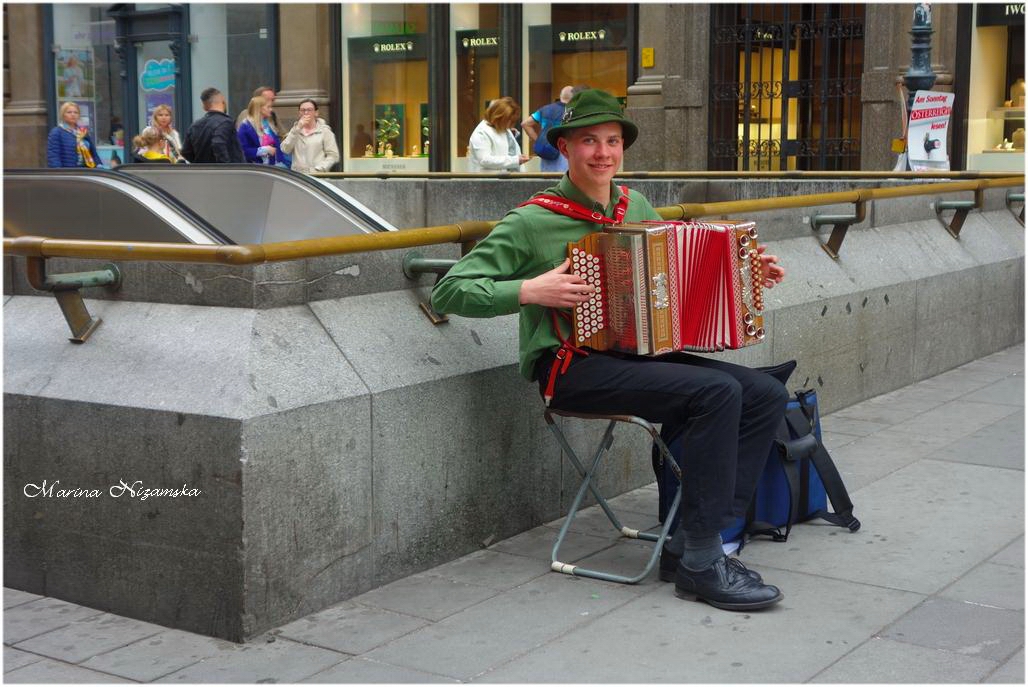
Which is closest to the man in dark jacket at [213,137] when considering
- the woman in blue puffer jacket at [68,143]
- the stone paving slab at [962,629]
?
the woman in blue puffer jacket at [68,143]

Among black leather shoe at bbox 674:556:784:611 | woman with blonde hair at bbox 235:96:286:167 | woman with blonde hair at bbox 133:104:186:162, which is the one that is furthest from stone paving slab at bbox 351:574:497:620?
woman with blonde hair at bbox 235:96:286:167

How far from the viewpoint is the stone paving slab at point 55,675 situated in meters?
3.85

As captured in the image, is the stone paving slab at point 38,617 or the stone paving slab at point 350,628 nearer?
the stone paving slab at point 350,628

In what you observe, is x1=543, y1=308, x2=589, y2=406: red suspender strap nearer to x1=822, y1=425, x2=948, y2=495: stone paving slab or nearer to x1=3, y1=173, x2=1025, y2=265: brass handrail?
x1=3, y1=173, x2=1025, y2=265: brass handrail

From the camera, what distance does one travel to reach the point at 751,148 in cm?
1770

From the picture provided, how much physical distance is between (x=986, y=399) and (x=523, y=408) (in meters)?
3.78

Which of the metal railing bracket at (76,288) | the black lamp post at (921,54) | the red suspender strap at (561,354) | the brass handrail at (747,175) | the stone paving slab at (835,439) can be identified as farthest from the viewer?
the black lamp post at (921,54)

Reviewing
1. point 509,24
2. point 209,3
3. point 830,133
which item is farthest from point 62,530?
point 209,3

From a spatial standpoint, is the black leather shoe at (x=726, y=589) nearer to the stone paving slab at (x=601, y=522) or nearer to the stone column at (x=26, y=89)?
the stone paving slab at (x=601, y=522)

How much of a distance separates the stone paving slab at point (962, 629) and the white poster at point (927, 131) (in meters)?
9.49

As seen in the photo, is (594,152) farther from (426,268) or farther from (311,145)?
(311,145)

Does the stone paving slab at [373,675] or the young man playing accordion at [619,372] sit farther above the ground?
the young man playing accordion at [619,372]

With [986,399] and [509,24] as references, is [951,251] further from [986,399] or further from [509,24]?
[509,24]

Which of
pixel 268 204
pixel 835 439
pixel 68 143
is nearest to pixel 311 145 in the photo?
pixel 68 143
